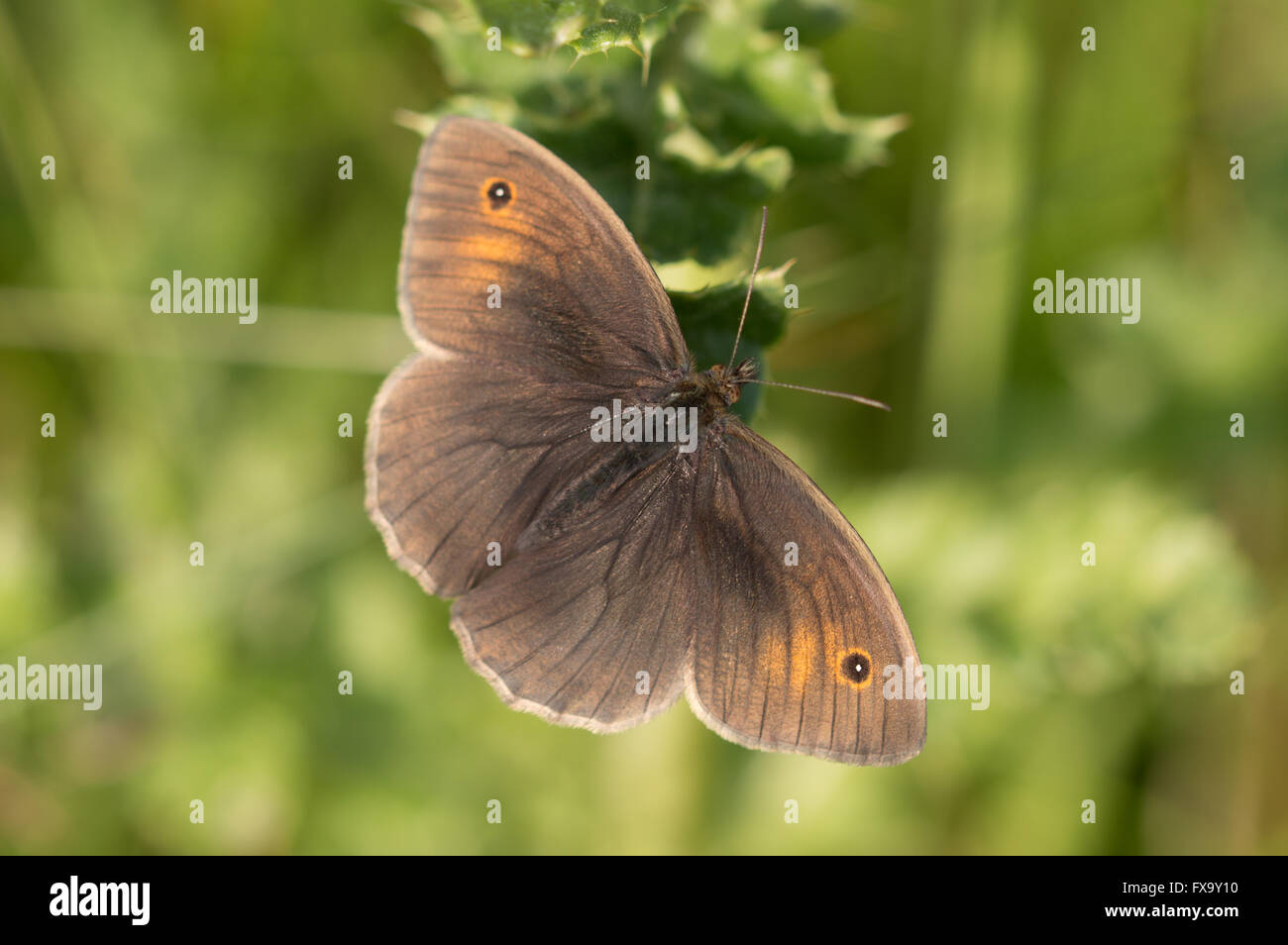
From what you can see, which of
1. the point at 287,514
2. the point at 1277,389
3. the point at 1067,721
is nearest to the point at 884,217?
the point at 1277,389

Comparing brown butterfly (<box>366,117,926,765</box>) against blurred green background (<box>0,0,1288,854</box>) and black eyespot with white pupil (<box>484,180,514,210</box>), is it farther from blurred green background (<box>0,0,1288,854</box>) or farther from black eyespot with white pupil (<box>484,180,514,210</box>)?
blurred green background (<box>0,0,1288,854</box>)

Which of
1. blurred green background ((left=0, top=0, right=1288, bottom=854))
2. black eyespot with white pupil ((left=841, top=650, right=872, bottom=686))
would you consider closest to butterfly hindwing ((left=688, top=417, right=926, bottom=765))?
black eyespot with white pupil ((left=841, top=650, right=872, bottom=686))

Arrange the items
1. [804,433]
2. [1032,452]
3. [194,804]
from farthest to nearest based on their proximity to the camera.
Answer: [1032,452] → [804,433] → [194,804]

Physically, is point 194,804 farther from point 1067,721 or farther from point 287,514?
point 1067,721

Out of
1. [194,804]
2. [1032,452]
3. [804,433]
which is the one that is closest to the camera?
[194,804]

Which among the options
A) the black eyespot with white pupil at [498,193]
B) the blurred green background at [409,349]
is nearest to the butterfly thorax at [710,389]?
the black eyespot with white pupil at [498,193]

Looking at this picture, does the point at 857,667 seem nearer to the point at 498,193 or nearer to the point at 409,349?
the point at 498,193
